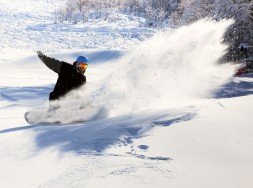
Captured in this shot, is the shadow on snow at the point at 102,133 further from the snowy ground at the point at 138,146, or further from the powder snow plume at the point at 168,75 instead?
the powder snow plume at the point at 168,75

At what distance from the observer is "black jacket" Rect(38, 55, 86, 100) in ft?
27.2

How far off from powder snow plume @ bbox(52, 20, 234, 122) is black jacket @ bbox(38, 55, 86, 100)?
390 millimetres

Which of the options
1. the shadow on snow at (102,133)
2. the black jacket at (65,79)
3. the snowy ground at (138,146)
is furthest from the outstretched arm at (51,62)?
the shadow on snow at (102,133)

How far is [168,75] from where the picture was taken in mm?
13180

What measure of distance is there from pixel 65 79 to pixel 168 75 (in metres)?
5.43

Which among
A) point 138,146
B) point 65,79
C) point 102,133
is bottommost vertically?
point 138,146

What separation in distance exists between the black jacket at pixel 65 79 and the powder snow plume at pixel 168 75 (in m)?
0.39

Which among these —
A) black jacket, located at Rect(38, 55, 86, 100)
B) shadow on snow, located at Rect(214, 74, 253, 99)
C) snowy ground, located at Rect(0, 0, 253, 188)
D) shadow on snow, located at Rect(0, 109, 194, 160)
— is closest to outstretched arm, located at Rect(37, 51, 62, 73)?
black jacket, located at Rect(38, 55, 86, 100)

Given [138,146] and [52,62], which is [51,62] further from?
[138,146]

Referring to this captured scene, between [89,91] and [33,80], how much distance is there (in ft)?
28.1

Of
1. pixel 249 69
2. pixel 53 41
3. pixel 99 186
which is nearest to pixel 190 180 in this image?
pixel 99 186

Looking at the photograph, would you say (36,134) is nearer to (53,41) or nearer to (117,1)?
(53,41)

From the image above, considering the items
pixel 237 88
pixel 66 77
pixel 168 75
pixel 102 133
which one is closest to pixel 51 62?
pixel 66 77

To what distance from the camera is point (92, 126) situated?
623cm
